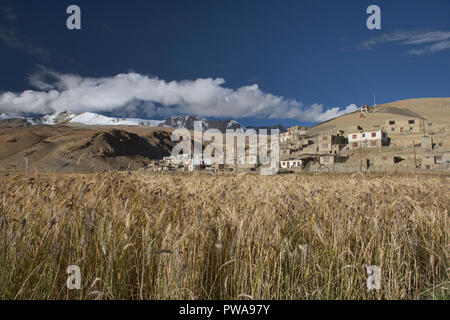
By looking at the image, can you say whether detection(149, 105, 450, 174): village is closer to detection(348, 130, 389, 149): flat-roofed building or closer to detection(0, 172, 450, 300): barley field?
detection(348, 130, 389, 149): flat-roofed building

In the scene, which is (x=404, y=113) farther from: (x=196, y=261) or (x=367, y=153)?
(x=196, y=261)

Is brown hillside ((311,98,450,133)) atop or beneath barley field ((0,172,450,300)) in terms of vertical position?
atop

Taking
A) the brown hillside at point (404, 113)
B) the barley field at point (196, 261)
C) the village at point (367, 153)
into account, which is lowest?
the barley field at point (196, 261)

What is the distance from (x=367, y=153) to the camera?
163 ft

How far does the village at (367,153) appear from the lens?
4041 cm

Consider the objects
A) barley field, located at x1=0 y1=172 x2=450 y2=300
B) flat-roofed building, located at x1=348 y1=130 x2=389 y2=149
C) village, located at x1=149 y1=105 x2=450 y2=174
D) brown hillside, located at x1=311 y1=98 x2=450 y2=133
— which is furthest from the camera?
brown hillside, located at x1=311 y1=98 x2=450 y2=133

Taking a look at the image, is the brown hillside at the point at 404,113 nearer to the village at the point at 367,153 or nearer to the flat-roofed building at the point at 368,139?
the village at the point at 367,153

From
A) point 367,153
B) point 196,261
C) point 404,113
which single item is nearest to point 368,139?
point 367,153

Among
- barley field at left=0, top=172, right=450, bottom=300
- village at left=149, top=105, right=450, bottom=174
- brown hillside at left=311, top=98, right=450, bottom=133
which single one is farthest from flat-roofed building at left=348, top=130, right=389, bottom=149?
barley field at left=0, top=172, right=450, bottom=300

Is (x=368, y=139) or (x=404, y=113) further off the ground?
(x=404, y=113)

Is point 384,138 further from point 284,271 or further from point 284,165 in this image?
point 284,271

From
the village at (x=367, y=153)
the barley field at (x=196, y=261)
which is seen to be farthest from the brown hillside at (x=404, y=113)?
the barley field at (x=196, y=261)

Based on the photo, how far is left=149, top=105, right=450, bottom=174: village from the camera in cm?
4041

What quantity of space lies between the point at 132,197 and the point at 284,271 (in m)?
2.73
